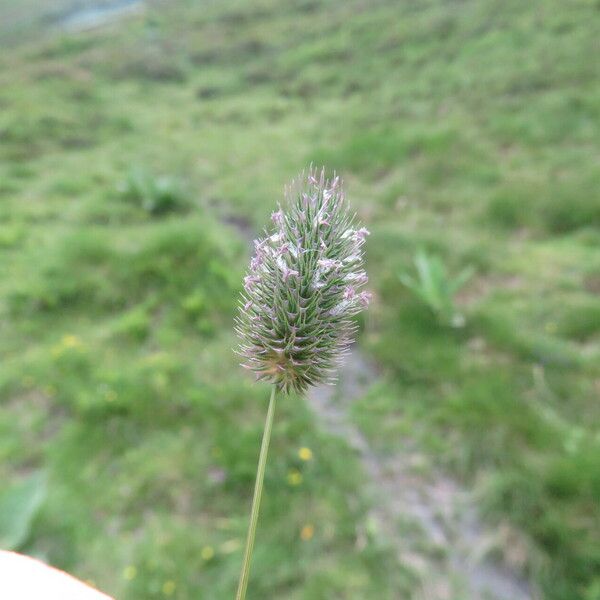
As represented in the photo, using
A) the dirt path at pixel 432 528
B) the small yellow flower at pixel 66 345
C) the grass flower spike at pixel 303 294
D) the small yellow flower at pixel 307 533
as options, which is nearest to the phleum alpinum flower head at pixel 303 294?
the grass flower spike at pixel 303 294

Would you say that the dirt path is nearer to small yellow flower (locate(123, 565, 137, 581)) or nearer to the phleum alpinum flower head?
small yellow flower (locate(123, 565, 137, 581))

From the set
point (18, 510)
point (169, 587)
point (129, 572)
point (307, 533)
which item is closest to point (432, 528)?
point (307, 533)

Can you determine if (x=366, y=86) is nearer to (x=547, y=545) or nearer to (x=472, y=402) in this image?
(x=472, y=402)

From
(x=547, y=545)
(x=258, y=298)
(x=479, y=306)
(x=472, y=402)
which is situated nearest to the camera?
(x=258, y=298)

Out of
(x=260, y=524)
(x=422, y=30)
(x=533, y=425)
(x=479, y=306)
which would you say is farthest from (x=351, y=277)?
(x=422, y=30)

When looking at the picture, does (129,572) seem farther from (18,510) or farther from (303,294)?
(303,294)

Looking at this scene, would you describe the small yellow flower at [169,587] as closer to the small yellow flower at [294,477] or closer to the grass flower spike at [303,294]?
the small yellow flower at [294,477]
